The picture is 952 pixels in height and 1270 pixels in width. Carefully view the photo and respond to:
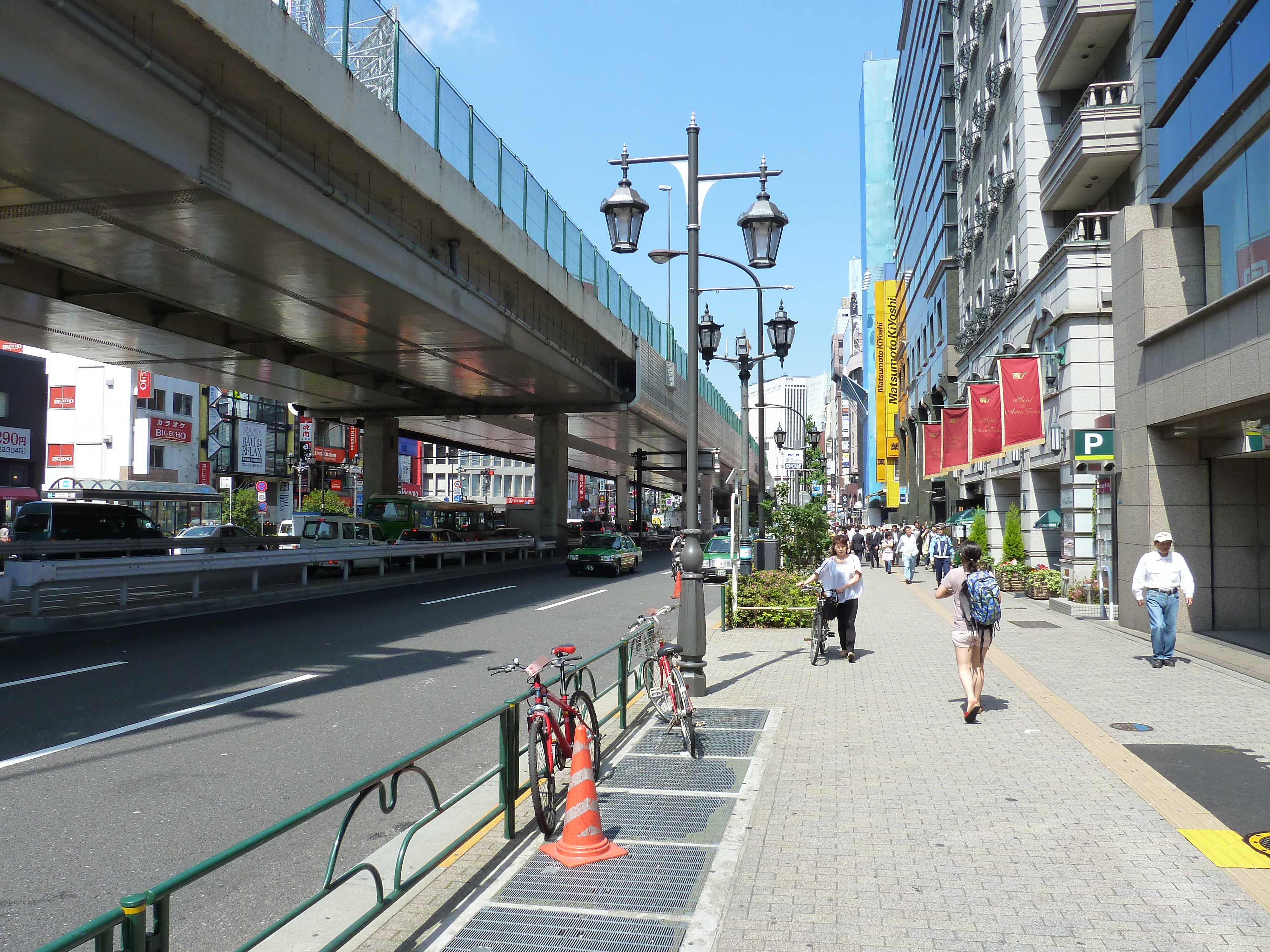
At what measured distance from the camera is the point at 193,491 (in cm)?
4012

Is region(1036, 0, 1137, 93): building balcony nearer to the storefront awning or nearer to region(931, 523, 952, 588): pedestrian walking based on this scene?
the storefront awning

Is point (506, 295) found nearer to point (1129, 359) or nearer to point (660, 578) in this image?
point (660, 578)

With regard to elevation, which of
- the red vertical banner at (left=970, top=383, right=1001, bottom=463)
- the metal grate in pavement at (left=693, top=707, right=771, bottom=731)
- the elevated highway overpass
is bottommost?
the metal grate in pavement at (left=693, top=707, right=771, bottom=731)

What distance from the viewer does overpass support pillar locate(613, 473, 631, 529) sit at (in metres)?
89.3

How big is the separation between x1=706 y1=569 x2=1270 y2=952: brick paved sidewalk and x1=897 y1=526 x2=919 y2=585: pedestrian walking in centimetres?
1854

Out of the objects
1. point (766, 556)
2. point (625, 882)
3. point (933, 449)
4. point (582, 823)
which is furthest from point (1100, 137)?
point (625, 882)

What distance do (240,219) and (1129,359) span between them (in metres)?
14.8

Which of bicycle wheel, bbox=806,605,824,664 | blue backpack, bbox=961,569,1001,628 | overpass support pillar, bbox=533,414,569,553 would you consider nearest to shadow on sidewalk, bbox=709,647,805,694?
bicycle wheel, bbox=806,605,824,664

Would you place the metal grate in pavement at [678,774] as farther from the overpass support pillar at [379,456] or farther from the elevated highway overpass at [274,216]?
the overpass support pillar at [379,456]

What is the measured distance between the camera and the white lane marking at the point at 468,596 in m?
20.8

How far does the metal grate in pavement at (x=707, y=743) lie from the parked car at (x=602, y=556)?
2190 centimetres

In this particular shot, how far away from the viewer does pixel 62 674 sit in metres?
11.1

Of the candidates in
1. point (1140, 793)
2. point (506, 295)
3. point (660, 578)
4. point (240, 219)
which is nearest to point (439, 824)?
point (1140, 793)

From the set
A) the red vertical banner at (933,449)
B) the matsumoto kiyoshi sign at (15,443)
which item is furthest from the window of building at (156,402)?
the red vertical banner at (933,449)
